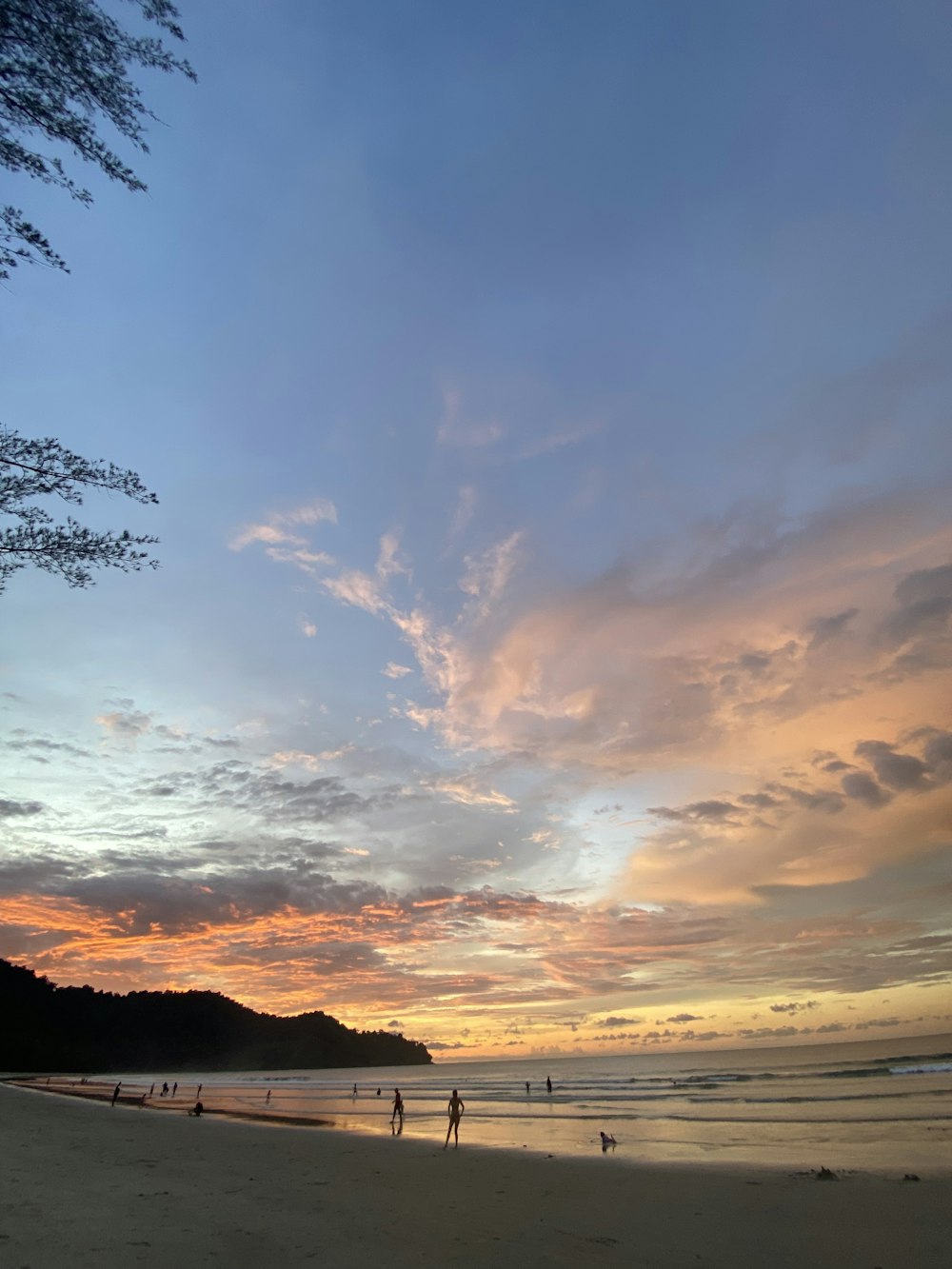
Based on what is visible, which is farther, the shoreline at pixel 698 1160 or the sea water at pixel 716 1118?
the sea water at pixel 716 1118

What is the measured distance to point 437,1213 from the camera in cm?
1301

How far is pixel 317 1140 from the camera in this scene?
27516 mm

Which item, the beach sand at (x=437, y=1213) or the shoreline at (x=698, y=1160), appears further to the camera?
the shoreline at (x=698, y=1160)

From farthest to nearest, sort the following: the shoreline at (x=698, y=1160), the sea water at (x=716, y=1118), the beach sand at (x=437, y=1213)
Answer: the sea water at (x=716, y=1118) → the shoreline at (x=698, y=1160) → the beach sand at (x=437, y=1213)

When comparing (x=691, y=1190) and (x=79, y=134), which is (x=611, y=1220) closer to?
(x=691, y=1190)

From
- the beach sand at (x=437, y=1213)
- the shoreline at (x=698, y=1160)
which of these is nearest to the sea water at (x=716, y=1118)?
the shoreline at (x=698, y=1160)

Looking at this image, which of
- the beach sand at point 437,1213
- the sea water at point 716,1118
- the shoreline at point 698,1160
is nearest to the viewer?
the beach sand at point 437,1213

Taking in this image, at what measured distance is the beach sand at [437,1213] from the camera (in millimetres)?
9500

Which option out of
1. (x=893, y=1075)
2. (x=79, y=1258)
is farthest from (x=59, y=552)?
(x=893, y=1075)

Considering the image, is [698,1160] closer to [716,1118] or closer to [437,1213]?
[437,1213]

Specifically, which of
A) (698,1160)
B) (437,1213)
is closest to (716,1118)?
(698,1160)

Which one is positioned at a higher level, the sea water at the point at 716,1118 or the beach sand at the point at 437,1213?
the sea water at the point at 716,1118

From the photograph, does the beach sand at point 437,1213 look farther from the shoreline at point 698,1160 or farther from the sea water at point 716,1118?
the sea water at point 716,1118

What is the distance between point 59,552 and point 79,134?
4.70 metres
